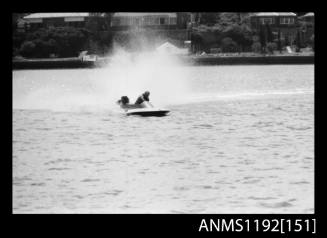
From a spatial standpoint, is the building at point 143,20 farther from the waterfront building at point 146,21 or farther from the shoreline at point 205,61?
the shoreline at point 205,61

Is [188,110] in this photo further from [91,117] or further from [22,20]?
[22,20]

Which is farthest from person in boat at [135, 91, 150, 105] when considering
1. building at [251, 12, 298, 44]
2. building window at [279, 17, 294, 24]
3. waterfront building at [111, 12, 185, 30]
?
building window at [279, 17, 294, 24]

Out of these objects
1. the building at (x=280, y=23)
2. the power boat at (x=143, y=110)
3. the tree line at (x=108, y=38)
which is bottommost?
the power boat at (x=143, y=110)

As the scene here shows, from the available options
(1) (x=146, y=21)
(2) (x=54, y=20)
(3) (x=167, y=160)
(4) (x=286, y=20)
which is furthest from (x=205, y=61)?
(3) (x=167, y=160)

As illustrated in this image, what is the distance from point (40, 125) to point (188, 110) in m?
8.17

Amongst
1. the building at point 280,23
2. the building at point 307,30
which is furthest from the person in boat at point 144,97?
the building at point 307,30

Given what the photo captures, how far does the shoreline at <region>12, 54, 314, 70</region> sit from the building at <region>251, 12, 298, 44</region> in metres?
13.5

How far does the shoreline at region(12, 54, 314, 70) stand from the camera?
95.7 metres

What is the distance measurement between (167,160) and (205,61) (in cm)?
8037

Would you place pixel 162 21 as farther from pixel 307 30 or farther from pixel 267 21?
pixel 307 30

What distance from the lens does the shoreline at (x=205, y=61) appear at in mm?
95688

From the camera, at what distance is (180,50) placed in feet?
349

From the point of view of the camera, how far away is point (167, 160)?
2130 cm

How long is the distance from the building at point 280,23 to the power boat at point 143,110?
84.5m
